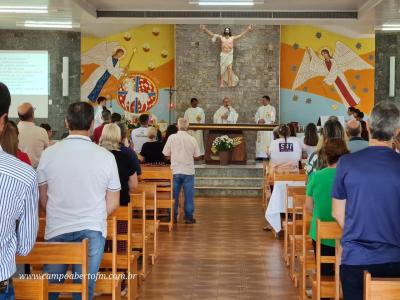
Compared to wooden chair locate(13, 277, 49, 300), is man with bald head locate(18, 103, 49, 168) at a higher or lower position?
higher

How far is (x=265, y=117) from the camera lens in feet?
60.7

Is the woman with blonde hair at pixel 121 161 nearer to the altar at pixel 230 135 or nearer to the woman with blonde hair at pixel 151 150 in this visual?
the woman with blonde hair at pixel 151 150

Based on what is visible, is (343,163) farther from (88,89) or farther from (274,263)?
Result: (88,89)

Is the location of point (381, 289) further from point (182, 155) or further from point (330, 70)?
point (330, 70)

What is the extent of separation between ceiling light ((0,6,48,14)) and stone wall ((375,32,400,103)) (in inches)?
261

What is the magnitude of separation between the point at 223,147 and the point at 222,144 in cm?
8

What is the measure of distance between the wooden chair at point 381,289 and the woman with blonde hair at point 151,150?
25.5 ft

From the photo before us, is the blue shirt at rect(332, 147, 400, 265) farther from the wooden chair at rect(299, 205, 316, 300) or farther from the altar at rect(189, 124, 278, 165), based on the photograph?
the altar at rect(189, 124, 278, 165)

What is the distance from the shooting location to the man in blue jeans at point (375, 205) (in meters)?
3.37

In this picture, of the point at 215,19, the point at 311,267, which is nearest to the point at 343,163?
the point at 311,267

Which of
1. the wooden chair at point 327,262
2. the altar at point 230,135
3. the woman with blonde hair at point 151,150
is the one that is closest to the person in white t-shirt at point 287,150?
the woman with blonde hair at point 151,150

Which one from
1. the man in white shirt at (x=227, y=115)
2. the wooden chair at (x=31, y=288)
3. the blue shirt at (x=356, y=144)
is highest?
the man in white shirt at (x=227, y=115)

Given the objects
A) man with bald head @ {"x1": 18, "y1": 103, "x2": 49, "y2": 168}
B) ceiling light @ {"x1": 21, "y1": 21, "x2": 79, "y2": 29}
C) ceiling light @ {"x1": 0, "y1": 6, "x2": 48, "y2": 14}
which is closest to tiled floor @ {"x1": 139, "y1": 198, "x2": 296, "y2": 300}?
man with bald head @ {"x1": 18, "y1": 103, "x2": 49, "y2": 168}

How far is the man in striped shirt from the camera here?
8.76 feet
